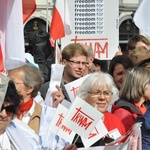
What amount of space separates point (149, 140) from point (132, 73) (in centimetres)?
68

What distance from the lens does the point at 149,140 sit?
330 cm

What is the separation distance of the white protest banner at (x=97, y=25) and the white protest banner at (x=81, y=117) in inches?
105

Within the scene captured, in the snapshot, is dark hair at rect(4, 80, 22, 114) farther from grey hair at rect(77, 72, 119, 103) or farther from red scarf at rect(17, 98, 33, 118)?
grey hair at rect(77, 72, 119, 103)

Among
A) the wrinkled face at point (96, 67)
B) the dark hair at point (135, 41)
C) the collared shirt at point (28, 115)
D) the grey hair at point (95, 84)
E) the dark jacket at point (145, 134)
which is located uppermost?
the dark hair at point (135, 41)

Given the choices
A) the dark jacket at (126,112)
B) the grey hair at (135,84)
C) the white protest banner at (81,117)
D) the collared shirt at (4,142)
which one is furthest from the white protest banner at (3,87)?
the grey hair at (135,84)

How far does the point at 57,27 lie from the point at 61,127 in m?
2.26

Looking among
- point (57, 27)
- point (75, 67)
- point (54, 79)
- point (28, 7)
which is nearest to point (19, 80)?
point (54, 79)

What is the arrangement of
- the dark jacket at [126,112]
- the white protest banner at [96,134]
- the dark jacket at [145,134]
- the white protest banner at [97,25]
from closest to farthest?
1. the white protest banner at [96,134]
2. the dark jacket at [145,134]
3. the dark jacket at [126,112]
4. the white protest banner at [97,25]

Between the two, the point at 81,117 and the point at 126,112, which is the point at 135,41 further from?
the point at 81,117

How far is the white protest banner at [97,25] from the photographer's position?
5.75 m

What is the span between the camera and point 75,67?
14.5 feet

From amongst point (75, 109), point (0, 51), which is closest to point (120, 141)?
point (75, 109)

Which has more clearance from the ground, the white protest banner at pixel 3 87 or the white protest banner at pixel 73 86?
the white protest banner at pixel 3 87

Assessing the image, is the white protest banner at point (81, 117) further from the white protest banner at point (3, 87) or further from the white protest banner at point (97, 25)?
the white protest banner at point (97, 25)
